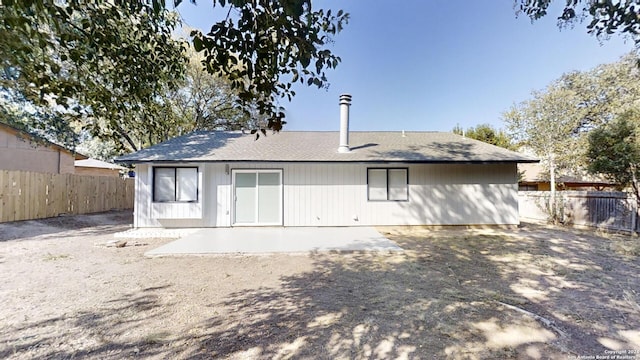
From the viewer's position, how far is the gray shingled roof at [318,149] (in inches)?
358

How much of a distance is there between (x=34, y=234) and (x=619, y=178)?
18.5 m

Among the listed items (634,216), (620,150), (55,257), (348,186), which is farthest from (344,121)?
(634,216)

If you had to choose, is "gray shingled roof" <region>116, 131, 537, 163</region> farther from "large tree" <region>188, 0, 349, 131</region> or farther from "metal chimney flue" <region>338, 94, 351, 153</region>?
"large tree" <region>188, 0, 349, 131</region>

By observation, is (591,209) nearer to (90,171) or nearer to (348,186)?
(348,186)

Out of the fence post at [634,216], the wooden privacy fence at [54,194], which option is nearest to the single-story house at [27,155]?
the wooden privacy fence at [54,194]

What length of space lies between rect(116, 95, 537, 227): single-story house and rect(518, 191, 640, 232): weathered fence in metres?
2.84

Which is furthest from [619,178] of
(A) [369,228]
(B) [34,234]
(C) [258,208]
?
(B) [34,234]

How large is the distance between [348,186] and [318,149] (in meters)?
1.88

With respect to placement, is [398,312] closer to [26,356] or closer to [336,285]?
[336,285]

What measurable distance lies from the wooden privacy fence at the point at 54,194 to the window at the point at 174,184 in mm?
5125

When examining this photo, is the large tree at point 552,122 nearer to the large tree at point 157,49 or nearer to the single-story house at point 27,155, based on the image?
the large tree at point 157,49

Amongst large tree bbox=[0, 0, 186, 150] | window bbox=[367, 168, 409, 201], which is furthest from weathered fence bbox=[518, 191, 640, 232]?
large tree bbox=[0, 0, 186, 150]

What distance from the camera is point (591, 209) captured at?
9.89 meters

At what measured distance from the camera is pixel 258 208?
9.38 metres
